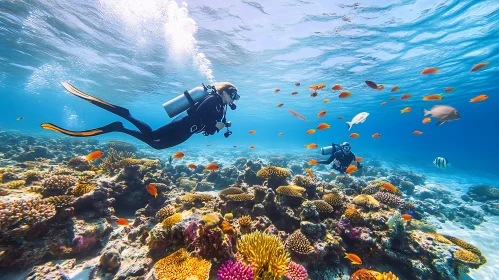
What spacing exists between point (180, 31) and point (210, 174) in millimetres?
11742

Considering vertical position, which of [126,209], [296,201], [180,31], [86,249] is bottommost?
[86,249]

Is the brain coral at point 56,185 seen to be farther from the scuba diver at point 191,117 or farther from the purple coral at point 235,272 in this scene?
the purple coral at point 235,272

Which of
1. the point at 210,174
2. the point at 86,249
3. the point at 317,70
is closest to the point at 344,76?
the point at 317,70

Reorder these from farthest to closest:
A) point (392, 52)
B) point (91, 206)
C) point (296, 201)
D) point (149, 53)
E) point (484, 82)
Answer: point (484, 82) < point (149, 53) < point (392, 52) < point (296, 201) < point (91, 206)

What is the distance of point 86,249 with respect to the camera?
4.98 metres

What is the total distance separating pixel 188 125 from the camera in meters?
6.31

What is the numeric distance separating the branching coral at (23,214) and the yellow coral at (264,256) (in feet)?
13.2

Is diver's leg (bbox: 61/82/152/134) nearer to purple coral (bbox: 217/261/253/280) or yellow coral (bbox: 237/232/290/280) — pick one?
→ yellow coral (bbox: 237/232/290/280)

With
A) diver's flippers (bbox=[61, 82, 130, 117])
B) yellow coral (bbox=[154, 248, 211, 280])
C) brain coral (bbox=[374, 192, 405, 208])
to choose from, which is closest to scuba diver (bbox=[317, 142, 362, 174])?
brain coral (bbox=[374, 192, 405, 208])

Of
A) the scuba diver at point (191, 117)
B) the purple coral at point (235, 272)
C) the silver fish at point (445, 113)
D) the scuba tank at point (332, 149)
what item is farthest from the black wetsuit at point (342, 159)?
the purple coral at point (235, 272)

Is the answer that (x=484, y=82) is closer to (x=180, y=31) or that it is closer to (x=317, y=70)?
(x=317, y=70)

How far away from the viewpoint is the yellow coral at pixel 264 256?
3314mm

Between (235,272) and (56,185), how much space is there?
5.45 meters

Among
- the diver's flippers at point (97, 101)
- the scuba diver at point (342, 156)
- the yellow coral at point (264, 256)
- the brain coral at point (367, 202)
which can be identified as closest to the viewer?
the yellow coral at point (264, 256)
